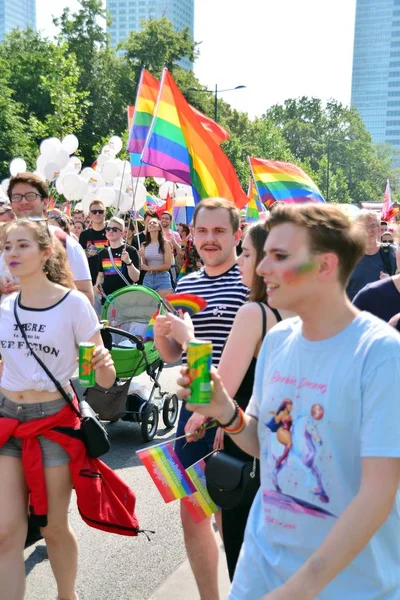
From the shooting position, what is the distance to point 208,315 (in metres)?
3.34

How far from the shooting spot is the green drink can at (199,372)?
6.20ft

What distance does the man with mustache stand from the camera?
310 cm

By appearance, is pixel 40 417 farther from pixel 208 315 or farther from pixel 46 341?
pixel 208 315

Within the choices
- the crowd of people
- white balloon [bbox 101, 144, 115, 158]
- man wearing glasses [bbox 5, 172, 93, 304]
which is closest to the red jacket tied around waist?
the crowd of people

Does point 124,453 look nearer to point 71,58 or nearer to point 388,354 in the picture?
point 388,354

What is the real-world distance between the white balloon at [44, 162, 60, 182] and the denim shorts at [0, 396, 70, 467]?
12085 mm

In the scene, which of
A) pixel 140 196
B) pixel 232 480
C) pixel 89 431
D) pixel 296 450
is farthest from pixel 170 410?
pixel 140 196

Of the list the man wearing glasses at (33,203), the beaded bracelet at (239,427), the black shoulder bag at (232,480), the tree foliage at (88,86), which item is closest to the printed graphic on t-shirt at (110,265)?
the man wearing glasses at (33,203)

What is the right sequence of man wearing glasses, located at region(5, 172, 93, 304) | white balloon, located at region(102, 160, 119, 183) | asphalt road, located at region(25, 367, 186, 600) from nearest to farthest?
asphalt road, located at region(25, 367, 186, 600)
man wearing glasses, located at region(5, 172, 93, 304)
white balloon, located at region(102, 160, 119, 183)

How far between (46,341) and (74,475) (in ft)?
2.01

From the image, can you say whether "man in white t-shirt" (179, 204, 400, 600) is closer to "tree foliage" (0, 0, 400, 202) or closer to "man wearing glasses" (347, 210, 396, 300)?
"man wearing glasses" (347, 210, 396, 300)

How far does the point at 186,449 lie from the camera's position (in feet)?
10.5

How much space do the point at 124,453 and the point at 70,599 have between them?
246cm

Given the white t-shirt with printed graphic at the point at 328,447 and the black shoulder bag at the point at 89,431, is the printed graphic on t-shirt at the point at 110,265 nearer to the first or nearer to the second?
the black shoulder bag at the point at 89,431
